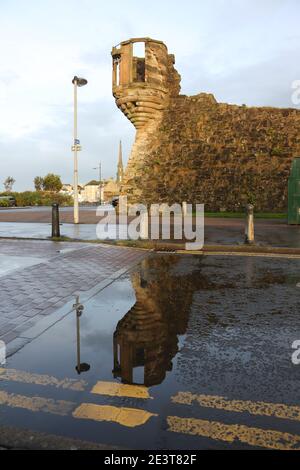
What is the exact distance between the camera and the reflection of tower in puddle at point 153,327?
11.3 ft

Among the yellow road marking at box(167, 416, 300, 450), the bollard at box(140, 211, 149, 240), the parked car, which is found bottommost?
the yellow road marking at box(167, 416, 300, 450)

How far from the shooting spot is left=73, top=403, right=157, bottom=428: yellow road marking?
258 centimetres

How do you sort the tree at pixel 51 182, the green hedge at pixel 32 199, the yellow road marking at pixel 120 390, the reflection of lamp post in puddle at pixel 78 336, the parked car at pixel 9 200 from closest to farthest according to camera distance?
the yellow road marking at pixel 120 390
the reflection of lamp post in puddle at pixel 78 336
the parked car at pixel 9 200
the green hedge at pixel 32 199
the tree at pixel 51 182

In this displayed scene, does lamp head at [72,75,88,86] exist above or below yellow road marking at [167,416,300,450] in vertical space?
above

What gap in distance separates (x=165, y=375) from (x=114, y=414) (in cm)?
73

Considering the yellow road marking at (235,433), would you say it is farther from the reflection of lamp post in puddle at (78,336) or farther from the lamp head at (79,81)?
the lamp head at (79,81)

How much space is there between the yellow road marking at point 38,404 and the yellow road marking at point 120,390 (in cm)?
28

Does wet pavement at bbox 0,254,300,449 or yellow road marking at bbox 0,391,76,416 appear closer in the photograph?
wet pavement at bbox 0,254,300,449

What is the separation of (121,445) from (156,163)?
2754 cm

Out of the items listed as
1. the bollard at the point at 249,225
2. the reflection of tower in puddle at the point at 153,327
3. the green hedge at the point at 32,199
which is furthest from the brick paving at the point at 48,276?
the green hedge at the point at 32,199

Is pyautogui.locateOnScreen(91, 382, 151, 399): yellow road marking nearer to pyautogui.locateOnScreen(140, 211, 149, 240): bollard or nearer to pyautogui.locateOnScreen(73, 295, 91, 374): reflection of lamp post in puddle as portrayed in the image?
pyautogui.locateOnScreen(73, 295, 91, 374): reflection of lamp post in puddle

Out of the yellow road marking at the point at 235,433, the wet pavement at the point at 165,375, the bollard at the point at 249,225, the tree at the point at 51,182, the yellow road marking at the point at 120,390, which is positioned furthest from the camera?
the tree at the point at 51,182

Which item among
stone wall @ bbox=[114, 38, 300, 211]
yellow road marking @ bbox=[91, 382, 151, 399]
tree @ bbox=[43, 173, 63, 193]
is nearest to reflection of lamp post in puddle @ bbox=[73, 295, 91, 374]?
yellow road marking @ bbox=[91, 382, 151, 399]

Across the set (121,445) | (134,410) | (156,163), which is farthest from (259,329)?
(156,163)
